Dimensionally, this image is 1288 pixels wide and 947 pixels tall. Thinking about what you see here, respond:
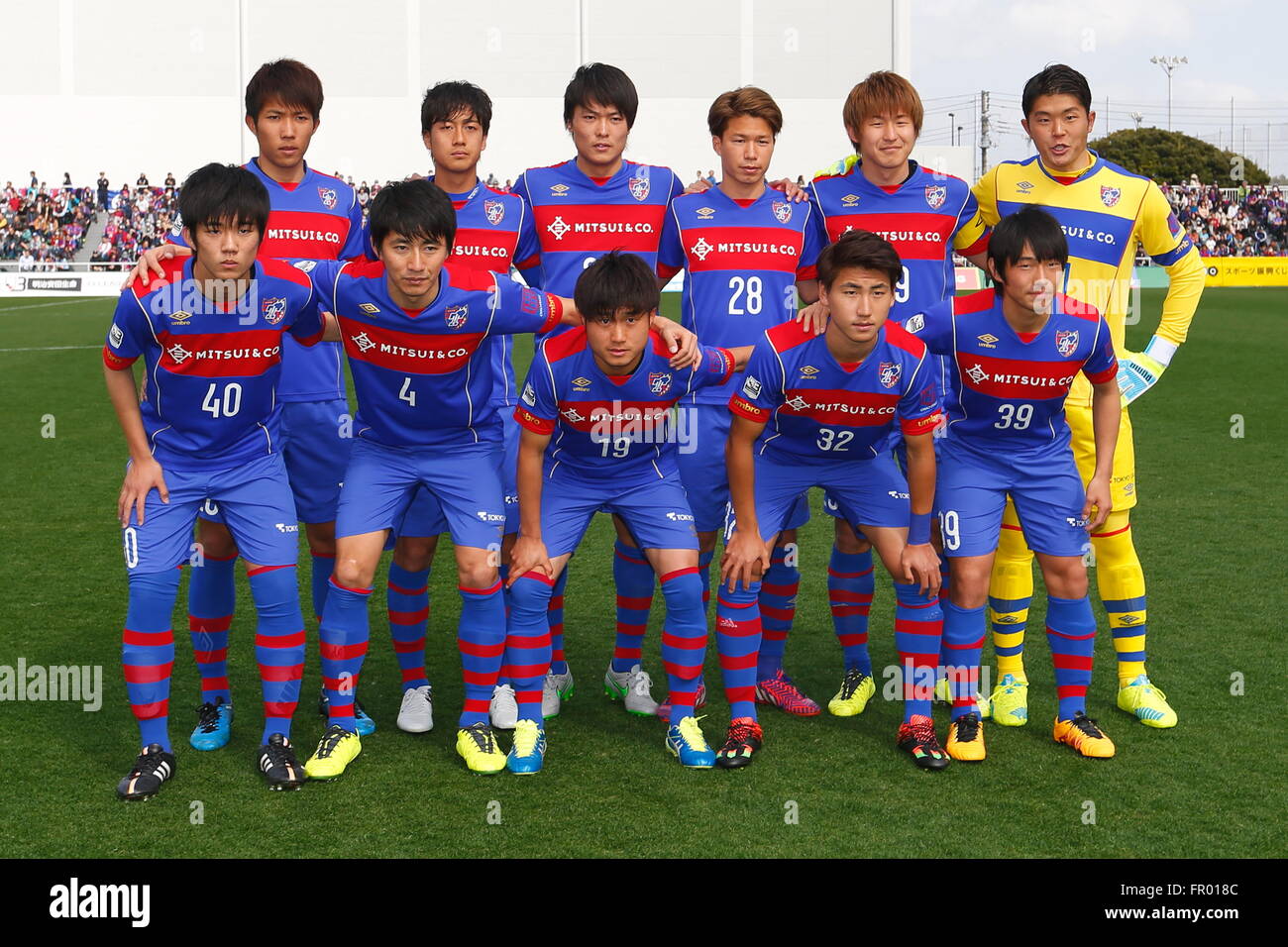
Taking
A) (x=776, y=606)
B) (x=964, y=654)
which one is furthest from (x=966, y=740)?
(x=776, y=606)

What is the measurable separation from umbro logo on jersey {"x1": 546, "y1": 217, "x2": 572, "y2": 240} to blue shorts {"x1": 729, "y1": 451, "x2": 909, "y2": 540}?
4.27 ft

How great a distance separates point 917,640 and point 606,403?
1490 millimetres

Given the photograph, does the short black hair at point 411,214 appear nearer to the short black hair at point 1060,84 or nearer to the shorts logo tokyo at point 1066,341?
the shorts logo tokyo at point 1066,341

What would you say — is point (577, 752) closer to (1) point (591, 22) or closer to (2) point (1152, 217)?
(2) point (1152, 217)

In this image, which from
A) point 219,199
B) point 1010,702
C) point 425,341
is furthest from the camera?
point 1010,702

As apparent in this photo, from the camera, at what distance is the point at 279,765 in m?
4.39

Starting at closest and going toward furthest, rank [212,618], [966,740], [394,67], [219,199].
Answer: [219,199] < [966,740] < [212,618] < [394,67]

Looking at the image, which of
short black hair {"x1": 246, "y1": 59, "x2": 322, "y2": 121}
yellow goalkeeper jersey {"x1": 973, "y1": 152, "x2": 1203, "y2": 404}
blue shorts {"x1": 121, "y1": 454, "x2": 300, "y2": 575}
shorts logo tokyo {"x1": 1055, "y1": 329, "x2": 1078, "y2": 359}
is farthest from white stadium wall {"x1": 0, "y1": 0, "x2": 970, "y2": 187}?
blue shorts {"x1": 121, "y1": 454, "x2": 300, "y2": 575}

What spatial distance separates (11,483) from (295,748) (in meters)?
6.12

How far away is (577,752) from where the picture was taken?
4.76m

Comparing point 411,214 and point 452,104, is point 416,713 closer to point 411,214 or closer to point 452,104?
point 411,214

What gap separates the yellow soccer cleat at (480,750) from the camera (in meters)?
4.53

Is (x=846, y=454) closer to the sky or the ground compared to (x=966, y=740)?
closer to the sky
